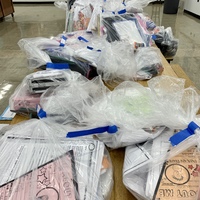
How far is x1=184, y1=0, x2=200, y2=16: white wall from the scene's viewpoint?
5.27 m

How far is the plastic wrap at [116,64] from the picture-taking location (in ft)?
3.31

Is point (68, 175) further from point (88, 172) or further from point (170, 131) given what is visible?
point (170, 131)

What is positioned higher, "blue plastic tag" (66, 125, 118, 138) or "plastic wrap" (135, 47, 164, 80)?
"blue plastic tag" (66, 125, 118, 138)

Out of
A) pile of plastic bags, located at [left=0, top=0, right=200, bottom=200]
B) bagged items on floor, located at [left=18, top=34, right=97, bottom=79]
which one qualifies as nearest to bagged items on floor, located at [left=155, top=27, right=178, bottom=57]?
bagged items on floor, located at [left=18, top=34, right=97, bottom=79]

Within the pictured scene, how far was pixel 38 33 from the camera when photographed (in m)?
4.10

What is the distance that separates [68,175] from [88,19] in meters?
1.42

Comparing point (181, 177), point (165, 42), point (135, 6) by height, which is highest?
point (135, 6)

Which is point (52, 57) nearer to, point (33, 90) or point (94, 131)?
point (33, 90)

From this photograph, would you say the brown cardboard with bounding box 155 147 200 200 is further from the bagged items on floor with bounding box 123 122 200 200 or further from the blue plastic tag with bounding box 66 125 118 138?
the blue plastic tag with bounding box 66 125 118 138

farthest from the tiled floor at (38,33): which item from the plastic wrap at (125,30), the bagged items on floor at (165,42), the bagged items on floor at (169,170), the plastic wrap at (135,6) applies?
the bagged items on floor at (169,170)

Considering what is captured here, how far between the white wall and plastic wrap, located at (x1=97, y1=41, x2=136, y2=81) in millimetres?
5105

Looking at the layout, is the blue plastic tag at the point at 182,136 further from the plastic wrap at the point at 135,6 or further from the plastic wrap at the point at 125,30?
the plastic wrap at the point at 135,6

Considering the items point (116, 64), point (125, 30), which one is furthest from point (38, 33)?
point (116, 64)

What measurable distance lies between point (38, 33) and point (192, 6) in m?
3.99
